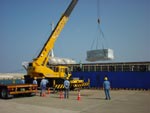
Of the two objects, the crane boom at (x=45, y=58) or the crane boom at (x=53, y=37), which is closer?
the crane boom at (x=45, y=58)

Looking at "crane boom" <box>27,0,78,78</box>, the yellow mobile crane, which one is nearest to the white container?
the yellow mobile crane

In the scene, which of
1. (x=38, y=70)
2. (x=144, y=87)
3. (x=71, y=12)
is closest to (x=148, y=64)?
(x=144, y=87)

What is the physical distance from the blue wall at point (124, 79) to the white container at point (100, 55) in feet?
10.0

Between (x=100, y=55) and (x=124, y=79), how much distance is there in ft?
14.4

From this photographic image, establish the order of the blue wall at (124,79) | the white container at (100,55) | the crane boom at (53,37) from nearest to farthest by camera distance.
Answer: the white container at (100,55) < the crane boom at (53,37) < the blue wall at (124,79)

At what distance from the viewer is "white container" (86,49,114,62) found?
28.6 metres

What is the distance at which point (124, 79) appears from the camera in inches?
1213

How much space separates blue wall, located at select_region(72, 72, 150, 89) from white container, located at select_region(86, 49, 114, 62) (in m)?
3.06

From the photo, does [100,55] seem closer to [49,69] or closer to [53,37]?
[53,37]

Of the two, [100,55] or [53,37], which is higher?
[53,37]

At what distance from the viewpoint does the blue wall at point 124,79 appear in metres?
29.7

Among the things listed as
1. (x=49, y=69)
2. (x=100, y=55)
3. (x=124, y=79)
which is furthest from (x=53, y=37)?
(x=124, y=79)

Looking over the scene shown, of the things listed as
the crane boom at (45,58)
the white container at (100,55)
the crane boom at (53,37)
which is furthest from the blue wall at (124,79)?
the crane boom at (53,37)

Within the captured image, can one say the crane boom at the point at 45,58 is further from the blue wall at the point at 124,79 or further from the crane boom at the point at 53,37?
the blue wall at the point at 124,79
